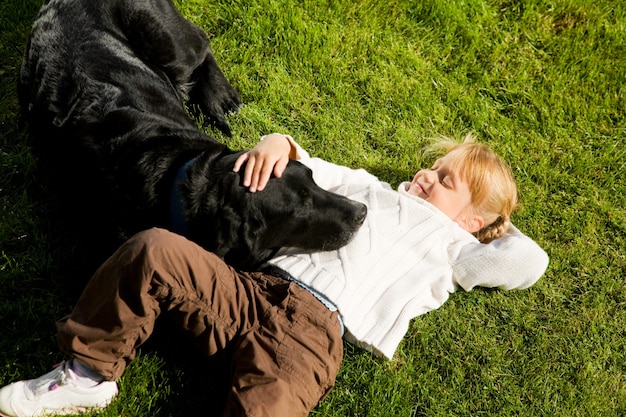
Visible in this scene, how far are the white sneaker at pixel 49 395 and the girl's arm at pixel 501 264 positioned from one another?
1.98 meters

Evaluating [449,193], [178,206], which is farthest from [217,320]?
[449,193]

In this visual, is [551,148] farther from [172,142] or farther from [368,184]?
[172,142]

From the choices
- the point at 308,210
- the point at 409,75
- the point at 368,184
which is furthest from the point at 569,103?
the point at 308,210

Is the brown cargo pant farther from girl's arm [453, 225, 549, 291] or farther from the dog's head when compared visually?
girl's arm [453, 225, 549, 291]

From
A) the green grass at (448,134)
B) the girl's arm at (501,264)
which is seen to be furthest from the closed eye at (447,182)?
the green grass at (448,134)

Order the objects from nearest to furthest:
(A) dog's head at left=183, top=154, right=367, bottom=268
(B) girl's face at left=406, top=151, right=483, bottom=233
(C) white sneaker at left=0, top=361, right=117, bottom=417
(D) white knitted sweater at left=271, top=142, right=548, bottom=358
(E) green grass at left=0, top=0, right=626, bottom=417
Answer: (C) white sneaker at left=0, top=361, right=117, bottom=417, (A) dog's head at left=183, top=154, right=367, bottom=268, (D) white knitted sweater at left=271, top=142, right=548, bottom=358, (E) green grass at left=0, top=0, right=626, bottom=417, (B) girl's face at left=406, top=151, right=483, bottom=233

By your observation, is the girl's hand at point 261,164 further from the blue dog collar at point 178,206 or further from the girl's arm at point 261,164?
the blue dog collar at point 178,206

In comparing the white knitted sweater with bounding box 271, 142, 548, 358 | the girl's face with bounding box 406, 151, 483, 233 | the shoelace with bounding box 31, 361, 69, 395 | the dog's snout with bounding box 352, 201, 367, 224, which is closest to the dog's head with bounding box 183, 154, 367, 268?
the dog's snout with bounding box 352, 201, 367, 224

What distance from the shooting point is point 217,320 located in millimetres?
2836

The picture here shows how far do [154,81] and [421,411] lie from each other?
250 cm

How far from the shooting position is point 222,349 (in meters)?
2.93

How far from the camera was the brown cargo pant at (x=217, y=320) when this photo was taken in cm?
259

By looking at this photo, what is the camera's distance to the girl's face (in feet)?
12.2

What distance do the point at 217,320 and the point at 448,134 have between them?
246cm
